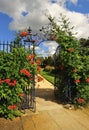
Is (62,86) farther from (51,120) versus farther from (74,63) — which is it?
(51,120)

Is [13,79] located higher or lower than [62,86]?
higher

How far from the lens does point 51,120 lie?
7723 millimetres

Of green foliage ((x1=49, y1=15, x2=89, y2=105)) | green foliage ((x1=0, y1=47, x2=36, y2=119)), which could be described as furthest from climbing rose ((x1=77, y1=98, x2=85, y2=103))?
green foliage ((x1=0, y1=47, x2=36, y2=119))

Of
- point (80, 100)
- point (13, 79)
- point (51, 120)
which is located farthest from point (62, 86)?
point (13, 79)

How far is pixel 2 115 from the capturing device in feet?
26.1

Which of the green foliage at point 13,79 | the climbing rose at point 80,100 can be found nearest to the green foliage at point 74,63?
the climbing rose at point 80,100

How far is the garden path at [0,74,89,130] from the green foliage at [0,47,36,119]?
0.40 m

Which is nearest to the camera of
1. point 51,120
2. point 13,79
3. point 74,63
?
point 51,120

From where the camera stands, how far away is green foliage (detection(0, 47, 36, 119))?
25.5 ft

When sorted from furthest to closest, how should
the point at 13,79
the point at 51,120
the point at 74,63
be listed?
the point at 74,63 < the point at 13,79 < the point at 51,120

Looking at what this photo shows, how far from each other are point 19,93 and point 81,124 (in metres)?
2.19

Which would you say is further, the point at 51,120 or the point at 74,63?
the point at 74,63

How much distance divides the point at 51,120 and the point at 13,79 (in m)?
1.79

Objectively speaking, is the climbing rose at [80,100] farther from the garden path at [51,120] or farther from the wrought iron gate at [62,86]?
the wrought iron gate at [62,86]
